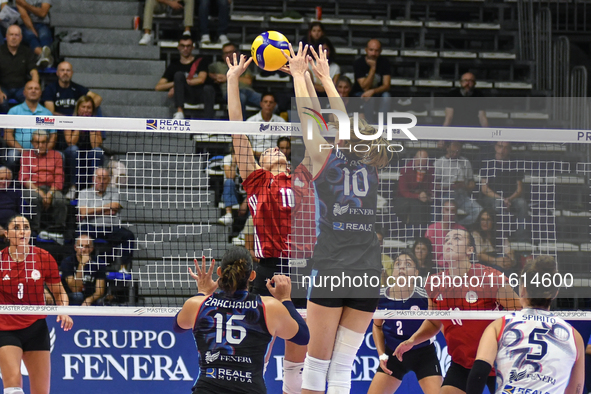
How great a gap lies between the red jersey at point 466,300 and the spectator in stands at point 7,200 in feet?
17.2

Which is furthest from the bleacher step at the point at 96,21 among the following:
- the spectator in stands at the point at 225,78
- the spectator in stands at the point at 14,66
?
the spectator in stands at the point at 225,78

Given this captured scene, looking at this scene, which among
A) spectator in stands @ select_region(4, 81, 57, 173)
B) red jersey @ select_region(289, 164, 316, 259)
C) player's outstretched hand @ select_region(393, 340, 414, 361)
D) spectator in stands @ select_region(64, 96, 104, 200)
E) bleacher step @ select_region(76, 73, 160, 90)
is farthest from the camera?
bleacher step @ select_region(76, 73, 160, 90)

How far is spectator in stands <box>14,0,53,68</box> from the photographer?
12289mm

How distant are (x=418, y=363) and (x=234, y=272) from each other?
116 inches

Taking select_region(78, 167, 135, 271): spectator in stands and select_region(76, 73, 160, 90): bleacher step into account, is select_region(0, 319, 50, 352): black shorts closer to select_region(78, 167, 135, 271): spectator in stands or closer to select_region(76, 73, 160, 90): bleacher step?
select_region(78, 167, 135, 271): spectator in stands

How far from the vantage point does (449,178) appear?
30.7ft

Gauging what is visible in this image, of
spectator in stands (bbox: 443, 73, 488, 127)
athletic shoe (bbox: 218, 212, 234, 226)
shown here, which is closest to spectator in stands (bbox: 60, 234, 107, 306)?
athletic shoe (bbox: 218, 212, 234, 226)

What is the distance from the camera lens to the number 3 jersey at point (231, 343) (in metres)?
5.36

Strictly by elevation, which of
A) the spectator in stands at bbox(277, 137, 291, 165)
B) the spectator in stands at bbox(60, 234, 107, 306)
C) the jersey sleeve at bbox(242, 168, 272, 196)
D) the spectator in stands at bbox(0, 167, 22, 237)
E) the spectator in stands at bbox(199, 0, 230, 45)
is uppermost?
the spectator in stands at bbox(199, 0, 230, 45)

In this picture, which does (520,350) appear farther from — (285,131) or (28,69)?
(28,69)

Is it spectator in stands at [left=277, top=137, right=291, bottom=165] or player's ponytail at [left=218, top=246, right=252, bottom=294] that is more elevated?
spectator in stands at [left=277, top=137, right=291, bottom=165]

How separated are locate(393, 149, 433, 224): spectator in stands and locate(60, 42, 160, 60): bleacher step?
235 inches

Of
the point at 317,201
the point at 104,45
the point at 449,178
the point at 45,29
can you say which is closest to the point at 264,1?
the point at 104,45

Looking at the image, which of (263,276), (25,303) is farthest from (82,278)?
(263,276)
